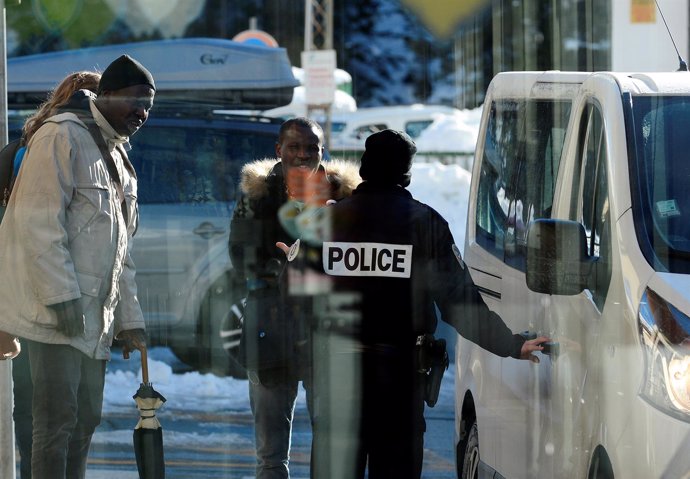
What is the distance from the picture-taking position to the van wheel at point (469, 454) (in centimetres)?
464

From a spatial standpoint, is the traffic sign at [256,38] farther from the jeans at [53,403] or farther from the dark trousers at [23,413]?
the jeans at [53,403]

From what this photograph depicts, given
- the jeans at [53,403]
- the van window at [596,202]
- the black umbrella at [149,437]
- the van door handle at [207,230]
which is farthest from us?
the van door handle at [207,230]

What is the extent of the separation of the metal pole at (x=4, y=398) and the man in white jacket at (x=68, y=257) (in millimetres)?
539

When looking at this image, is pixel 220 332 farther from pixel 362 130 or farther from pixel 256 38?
pixel 256 38

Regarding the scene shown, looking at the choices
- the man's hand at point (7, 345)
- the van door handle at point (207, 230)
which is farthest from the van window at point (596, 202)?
the van door handle at point (207, 230)

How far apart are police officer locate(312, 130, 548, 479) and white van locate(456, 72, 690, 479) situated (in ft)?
0.87

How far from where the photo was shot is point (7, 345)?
4242mm

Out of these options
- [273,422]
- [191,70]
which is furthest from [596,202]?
[191,70]

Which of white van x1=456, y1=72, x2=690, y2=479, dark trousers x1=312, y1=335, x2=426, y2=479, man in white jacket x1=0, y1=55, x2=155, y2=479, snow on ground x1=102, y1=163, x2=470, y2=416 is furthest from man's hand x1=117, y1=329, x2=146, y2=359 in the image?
snow on ground x1=102, y1=163, x2=470, y2=416

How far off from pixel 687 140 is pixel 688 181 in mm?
180

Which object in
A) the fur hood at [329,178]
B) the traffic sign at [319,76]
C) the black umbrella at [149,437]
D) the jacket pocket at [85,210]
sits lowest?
the black umbrella at [149,437]

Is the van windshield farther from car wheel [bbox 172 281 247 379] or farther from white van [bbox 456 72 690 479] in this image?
car wheel [bbox 172 281 247 379]

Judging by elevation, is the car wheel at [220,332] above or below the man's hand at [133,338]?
below

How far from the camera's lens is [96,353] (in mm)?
4188
